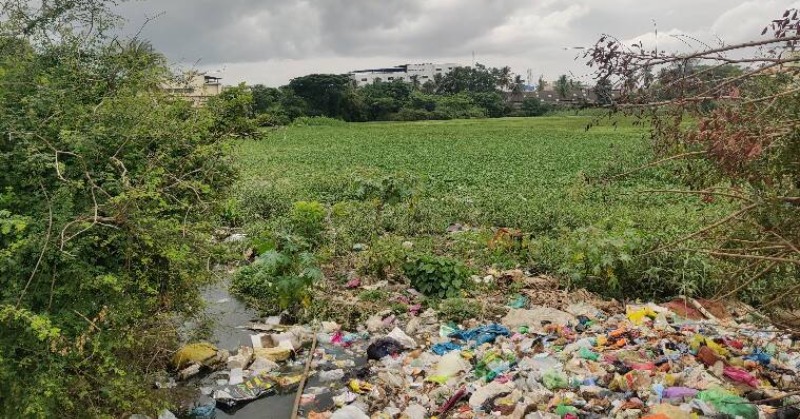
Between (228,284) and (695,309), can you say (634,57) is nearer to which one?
(695,309)

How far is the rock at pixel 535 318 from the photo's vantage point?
5.60 m

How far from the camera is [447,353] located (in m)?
5.10

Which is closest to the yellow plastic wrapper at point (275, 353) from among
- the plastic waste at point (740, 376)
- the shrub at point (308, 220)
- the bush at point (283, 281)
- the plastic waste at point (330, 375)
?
the plastic waste at point (330, 375)

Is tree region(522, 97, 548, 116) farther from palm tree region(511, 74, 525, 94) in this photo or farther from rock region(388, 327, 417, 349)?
rock region(388, 327, 417, 349)

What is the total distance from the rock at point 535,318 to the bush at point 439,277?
82 cm

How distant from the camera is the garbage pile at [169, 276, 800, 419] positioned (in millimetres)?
3918

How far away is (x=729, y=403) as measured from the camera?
11.7ft

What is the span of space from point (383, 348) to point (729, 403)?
266 centimetres

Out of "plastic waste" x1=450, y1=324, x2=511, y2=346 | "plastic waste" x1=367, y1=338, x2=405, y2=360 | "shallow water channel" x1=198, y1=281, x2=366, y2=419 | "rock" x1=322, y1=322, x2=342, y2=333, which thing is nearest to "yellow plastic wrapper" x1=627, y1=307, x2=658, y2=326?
"plastic waste" x1=450, y1=324, x2=511, y2=346

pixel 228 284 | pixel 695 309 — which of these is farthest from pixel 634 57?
pixel 228 284

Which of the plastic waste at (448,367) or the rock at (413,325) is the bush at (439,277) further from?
the plastic waste at (448,367)

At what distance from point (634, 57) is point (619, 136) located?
26.8 m

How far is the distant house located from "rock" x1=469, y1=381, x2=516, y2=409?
290 centimetres

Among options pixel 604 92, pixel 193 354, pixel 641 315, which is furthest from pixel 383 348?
pixel 604 92
